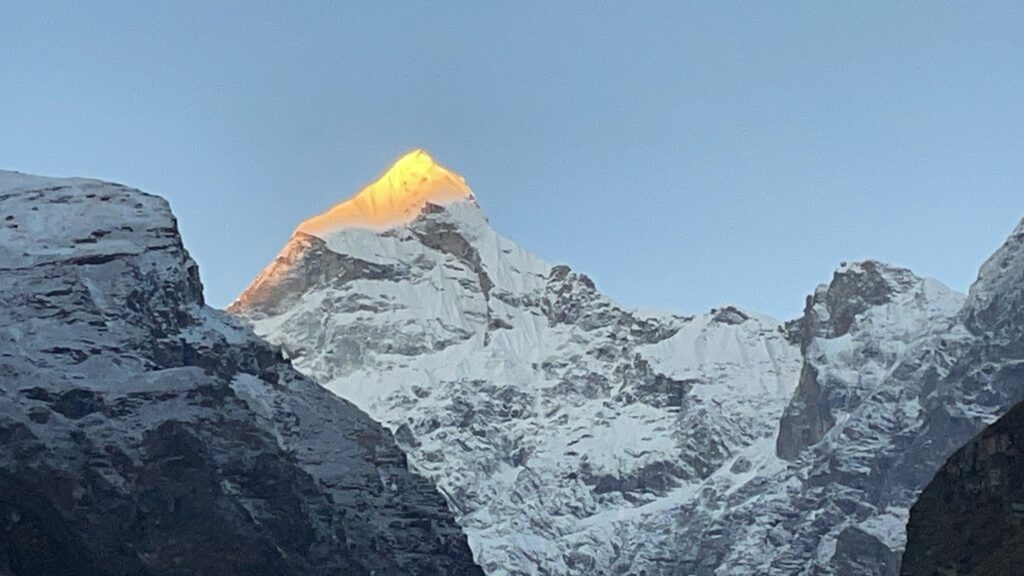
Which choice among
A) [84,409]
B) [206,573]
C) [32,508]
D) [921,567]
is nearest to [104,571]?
[32,508]

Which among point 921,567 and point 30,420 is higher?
point 30,420

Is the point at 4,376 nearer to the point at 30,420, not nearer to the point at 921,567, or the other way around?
the point at 30,420

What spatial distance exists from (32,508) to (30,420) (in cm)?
3625

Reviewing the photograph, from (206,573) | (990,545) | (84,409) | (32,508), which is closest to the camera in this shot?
(990,545)

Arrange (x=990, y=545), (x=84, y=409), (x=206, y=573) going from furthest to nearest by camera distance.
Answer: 1. (x=84, y=409)
2. (x=206, y=573)
3. (x=990, y=545)

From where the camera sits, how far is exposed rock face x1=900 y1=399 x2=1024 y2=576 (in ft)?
396

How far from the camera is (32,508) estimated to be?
158875mm

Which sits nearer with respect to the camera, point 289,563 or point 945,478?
point 945,478

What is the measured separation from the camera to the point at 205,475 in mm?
195625

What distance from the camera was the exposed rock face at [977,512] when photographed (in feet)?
396

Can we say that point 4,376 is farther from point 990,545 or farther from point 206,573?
point 990,545

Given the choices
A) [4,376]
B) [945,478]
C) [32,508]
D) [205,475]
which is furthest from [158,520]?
[945,478]

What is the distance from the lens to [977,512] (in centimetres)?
12388

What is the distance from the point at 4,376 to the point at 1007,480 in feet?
322
